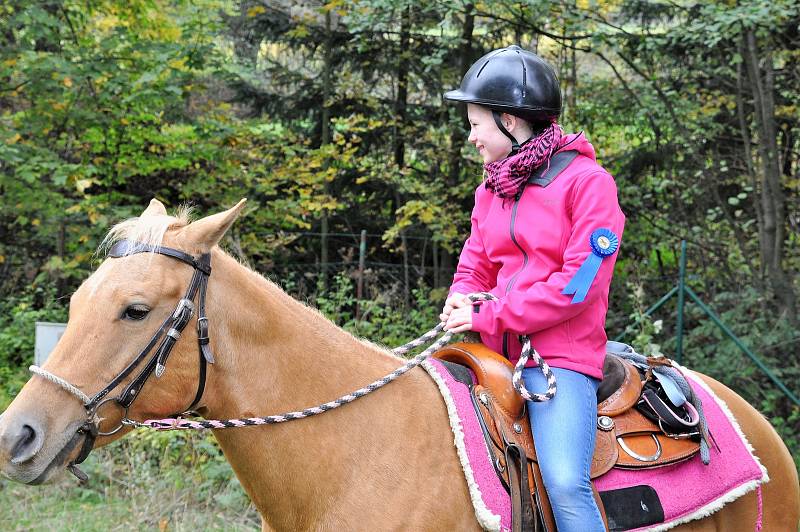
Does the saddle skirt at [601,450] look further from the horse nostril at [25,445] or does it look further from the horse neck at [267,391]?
the horse nostril at [25,445]

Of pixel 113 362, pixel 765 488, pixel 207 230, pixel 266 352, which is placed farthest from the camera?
pixel 765 488

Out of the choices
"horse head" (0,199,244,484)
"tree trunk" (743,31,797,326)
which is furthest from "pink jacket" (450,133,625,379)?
"tree trunk" (743,31,797,326)

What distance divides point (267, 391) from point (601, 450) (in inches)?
49.6

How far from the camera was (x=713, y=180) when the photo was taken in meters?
8.79

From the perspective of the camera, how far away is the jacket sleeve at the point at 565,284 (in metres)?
2.53

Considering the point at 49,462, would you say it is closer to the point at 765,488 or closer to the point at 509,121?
the point at 509,121

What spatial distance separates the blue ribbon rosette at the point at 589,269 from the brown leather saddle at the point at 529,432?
1.29 feet

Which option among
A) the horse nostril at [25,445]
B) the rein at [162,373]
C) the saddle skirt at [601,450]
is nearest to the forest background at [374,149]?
the saddle skirt at [601,450]

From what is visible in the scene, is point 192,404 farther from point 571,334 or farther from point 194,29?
point 194,29

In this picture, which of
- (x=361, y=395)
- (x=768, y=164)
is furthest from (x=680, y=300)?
(x=361, y=395)

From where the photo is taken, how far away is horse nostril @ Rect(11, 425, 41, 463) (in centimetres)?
199

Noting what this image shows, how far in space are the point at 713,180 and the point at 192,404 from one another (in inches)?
317

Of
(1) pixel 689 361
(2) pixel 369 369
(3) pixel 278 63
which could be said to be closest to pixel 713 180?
(1) pixel 689 361

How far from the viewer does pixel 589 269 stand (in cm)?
252
